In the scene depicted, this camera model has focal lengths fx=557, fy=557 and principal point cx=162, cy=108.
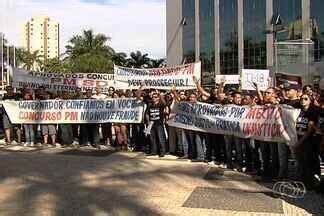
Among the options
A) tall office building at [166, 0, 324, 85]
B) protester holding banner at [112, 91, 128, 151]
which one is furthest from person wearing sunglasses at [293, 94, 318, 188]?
tall office building at [166, 0, 324, 85]

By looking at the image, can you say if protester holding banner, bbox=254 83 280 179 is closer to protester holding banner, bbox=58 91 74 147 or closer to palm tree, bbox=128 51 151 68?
protester holding banner, bbox=58 91 74 147

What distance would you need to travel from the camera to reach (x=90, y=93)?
16.6 meters

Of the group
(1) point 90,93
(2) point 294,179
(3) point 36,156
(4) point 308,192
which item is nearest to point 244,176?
(2) point 294,179

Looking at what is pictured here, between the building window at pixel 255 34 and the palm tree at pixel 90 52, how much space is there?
19601mm

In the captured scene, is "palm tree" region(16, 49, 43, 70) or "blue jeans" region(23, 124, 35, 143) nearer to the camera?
"blue jeans" region(23, 124, 35, 143)

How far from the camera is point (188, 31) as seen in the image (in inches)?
2790

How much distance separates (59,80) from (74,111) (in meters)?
2.42

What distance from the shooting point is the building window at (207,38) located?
63938mm

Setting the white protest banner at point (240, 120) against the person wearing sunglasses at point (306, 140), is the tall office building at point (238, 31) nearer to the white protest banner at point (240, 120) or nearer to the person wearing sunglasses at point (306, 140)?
the white protest banner at point (240, 120)

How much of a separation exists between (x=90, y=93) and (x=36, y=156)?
4.14 meters

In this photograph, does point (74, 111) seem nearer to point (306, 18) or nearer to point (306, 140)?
point (306, 140)

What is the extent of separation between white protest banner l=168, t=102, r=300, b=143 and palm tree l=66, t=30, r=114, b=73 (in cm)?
5632

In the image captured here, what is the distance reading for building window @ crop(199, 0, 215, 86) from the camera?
63.9 metres

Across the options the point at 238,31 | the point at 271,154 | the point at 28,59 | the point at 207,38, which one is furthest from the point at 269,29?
the point at 271,154
